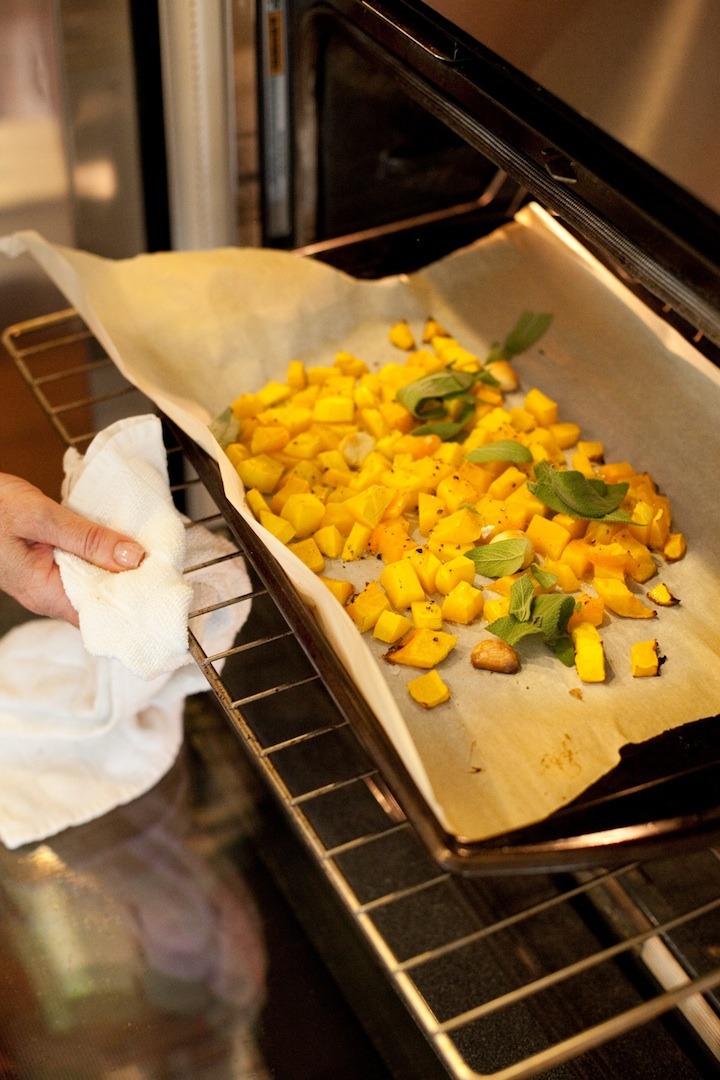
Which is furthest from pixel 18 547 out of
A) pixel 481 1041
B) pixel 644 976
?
pixel 644 976

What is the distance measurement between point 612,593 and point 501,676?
0.49ft

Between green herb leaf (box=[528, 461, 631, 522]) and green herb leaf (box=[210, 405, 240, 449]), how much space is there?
1.17ft

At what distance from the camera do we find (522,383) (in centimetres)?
139

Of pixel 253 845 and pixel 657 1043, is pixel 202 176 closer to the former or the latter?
pixel 253 845

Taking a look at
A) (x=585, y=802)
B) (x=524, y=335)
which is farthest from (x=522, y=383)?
(x=585, y=802)

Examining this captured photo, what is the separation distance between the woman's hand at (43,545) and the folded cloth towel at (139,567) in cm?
1

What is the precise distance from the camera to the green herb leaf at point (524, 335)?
138 cm

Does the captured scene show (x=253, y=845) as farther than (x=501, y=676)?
Yes

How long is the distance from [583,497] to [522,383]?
30 cm

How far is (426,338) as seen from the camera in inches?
56.5

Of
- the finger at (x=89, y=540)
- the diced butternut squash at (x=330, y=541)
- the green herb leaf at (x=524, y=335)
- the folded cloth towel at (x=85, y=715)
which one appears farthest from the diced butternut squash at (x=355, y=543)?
the green herb leaf at (x=524, y=335)

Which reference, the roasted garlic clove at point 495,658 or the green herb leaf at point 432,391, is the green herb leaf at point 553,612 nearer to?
the roasted garlic clove at point 495,658

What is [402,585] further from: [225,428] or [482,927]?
[482,927]

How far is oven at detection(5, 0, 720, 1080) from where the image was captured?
840 millimetres
